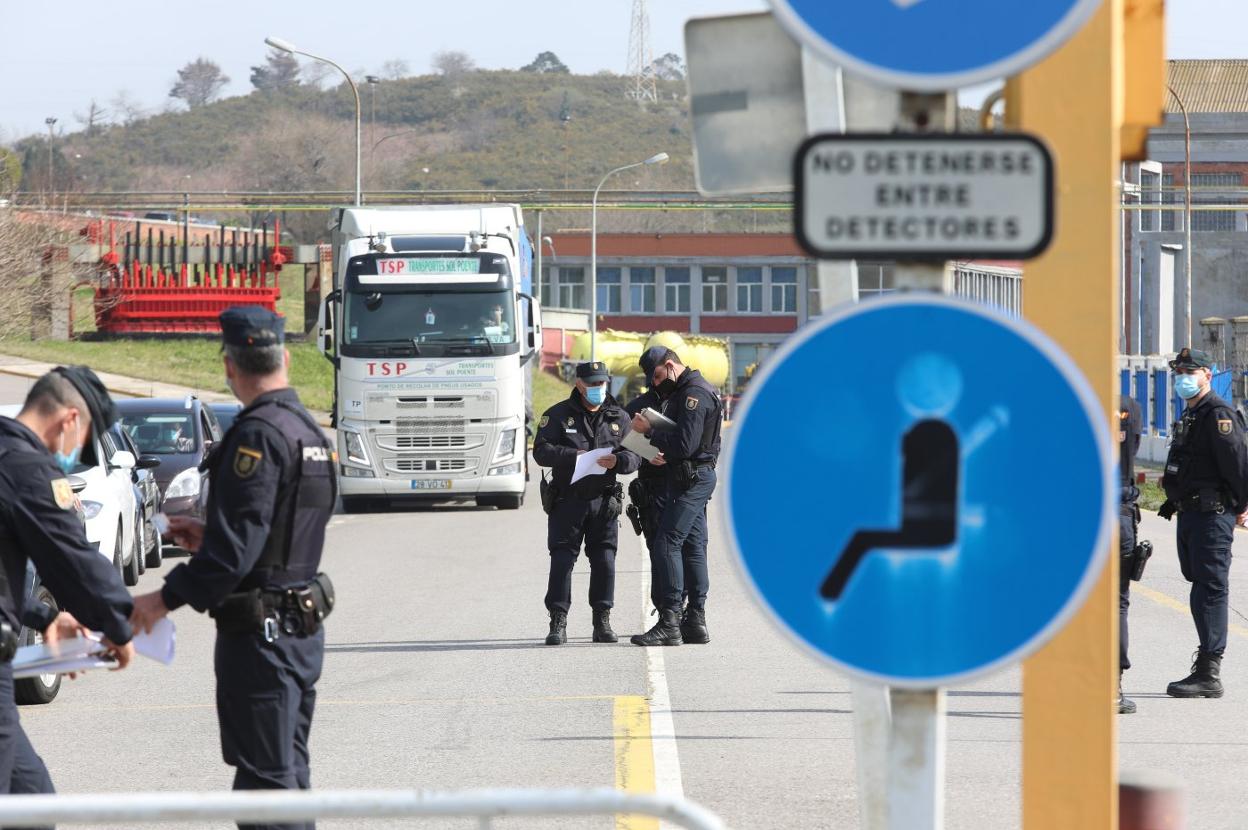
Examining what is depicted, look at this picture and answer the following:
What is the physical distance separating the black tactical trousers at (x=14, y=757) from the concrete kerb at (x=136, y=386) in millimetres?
40590

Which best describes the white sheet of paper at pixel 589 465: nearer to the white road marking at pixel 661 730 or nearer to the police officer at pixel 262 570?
the white road marking at pixel 661 730

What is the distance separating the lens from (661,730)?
9.15m

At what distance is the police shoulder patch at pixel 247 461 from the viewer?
5.18m

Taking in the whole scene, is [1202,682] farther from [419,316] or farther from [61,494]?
[419,316]

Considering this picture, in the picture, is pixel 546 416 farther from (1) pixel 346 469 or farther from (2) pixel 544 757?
(1) pixel 346 469

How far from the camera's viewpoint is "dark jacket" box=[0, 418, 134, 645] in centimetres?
526

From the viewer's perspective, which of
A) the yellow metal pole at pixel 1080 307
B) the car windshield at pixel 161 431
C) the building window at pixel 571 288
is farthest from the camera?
the building window at pixel 571 288

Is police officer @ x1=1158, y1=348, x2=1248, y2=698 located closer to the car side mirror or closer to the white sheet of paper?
the white sheet of paper

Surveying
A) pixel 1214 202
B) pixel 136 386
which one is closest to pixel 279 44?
pixel 136 386

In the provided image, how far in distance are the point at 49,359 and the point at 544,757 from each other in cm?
4862

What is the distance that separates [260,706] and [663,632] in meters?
7.44

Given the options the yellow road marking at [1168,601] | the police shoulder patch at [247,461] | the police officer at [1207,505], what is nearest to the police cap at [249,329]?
the police shoulder patch at [247,461]

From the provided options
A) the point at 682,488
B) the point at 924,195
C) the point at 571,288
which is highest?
the point at 571,288

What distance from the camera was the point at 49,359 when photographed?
176 ft
